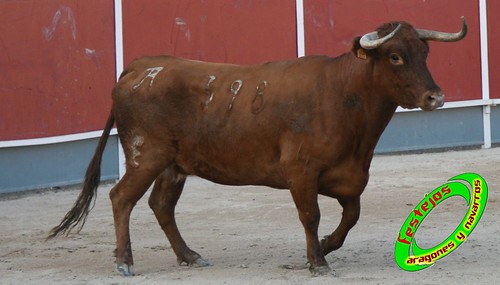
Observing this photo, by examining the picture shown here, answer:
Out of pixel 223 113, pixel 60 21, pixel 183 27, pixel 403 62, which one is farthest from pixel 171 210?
pixel 183 27

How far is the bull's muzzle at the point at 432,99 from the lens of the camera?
6.09 metres

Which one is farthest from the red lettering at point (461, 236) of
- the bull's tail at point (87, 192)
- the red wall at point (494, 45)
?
the red wall at point (494, 45)

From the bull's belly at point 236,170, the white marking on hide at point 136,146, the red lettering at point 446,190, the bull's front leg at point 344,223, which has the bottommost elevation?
the bull's front leg at point 344,223

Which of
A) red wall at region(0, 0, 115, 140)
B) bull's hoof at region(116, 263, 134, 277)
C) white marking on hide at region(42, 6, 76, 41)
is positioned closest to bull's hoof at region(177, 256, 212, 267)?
bull's hoof at region(116, 263, 134, 277)

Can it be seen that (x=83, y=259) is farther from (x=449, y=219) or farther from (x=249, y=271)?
(x=449, y=219)

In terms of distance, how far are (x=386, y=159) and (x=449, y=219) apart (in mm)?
3495

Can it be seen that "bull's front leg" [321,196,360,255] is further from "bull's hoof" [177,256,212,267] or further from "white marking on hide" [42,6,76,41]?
"white marking on hide" [42,6,76,41]

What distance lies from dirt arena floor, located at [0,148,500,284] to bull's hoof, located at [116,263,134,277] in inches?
2.8

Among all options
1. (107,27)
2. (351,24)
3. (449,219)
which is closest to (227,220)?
(449,219)

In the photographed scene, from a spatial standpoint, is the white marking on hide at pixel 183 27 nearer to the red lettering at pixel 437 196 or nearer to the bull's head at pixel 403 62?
the bull's head at pixel 403 62

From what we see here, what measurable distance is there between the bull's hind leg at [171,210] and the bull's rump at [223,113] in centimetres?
16

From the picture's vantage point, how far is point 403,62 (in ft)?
20.4

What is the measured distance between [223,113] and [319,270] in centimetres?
102

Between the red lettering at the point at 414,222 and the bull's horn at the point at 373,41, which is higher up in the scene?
the bull's horn at the point at 373,41
